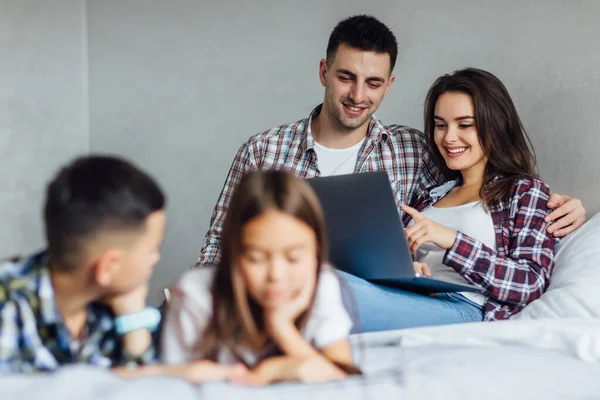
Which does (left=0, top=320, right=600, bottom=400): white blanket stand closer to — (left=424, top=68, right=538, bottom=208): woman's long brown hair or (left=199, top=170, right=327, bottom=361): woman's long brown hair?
(left=199, top=170, right=327, bottom=361): woman's long brown hair

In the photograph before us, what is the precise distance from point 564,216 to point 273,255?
1.23m

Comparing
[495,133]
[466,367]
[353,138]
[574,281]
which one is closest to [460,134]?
[495,133]

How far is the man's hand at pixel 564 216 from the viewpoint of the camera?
1698 mm

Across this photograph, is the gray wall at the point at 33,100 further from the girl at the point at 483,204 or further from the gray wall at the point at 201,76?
the girl at the point at 483,204

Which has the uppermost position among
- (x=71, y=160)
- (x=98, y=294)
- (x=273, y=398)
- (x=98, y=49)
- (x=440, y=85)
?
(x=98, y=49)

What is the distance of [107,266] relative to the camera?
0.67m

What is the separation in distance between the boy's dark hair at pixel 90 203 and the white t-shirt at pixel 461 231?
44.2 inches

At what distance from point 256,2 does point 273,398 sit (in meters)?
2.17

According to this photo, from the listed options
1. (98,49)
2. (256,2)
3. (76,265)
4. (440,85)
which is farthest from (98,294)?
(98,49)

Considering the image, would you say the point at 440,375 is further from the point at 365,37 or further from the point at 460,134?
the point at 365,37

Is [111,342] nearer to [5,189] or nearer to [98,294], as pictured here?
[98,294]

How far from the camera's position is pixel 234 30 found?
8.98 ft

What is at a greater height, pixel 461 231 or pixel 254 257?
pixel 254 257

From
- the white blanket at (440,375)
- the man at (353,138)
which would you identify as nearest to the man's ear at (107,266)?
the white blanket at (440,375)
